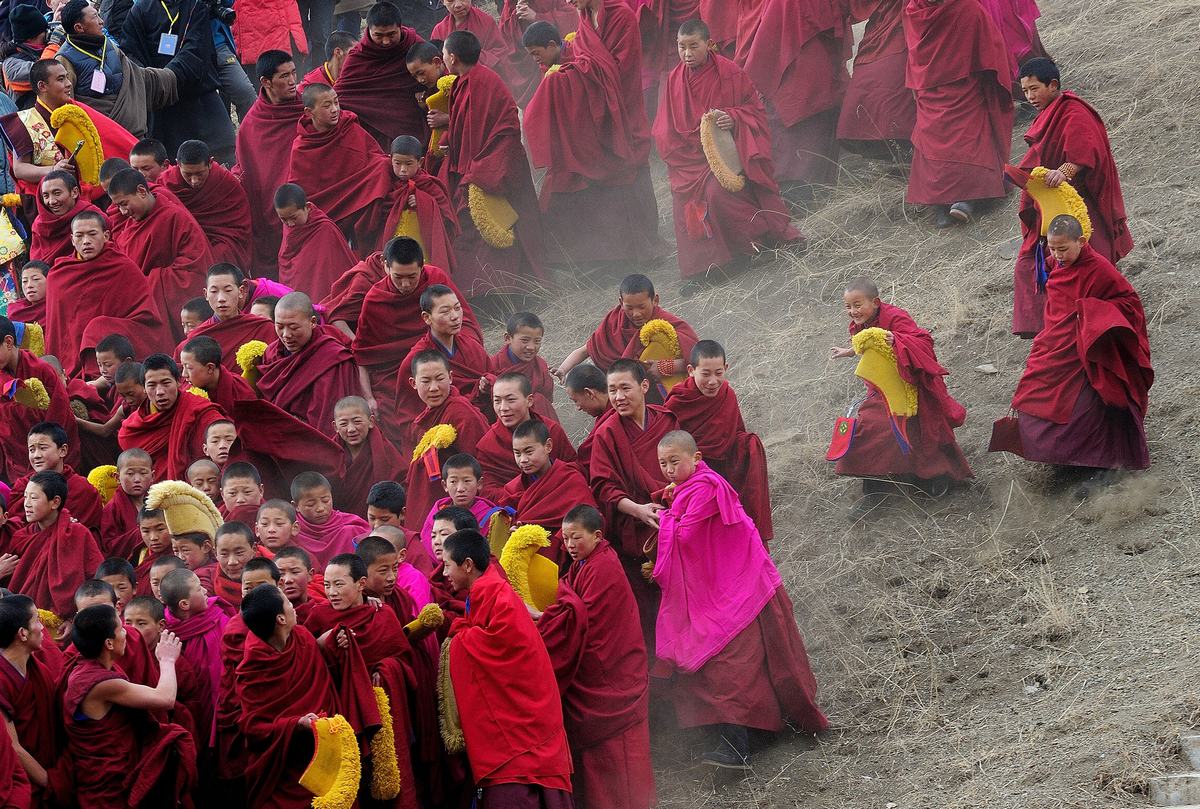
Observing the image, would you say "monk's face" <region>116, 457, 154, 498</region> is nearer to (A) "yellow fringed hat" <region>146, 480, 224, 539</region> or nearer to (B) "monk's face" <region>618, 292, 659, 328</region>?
(A) "yellow fringed hat" <region>146, 480, 224, 539</region>

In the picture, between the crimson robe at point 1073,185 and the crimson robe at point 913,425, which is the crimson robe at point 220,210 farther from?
the crimson robe at point 1073,185

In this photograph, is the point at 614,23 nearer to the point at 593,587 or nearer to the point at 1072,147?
the point at 1072,147

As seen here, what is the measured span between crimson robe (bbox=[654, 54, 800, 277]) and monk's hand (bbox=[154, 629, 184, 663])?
551cm

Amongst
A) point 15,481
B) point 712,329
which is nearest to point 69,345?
A: point 15,481

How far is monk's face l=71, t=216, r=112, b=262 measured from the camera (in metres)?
8.62

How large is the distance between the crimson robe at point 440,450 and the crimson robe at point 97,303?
211cm

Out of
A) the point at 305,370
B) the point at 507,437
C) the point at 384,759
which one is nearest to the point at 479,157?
the point at 305,370

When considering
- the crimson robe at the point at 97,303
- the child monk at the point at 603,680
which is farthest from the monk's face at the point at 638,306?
the crimson robe at the point at 97,303

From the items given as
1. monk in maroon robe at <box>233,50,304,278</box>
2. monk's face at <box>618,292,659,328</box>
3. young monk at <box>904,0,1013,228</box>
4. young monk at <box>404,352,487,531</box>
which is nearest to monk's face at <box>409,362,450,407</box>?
young monk at <box>404,352,487,531</box>

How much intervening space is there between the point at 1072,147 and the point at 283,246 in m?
4.64

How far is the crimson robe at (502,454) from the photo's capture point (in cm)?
694

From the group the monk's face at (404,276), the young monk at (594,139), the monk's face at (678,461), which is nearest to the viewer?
the monk's face at (678,461)

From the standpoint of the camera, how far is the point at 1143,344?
6824mm

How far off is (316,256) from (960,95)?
4.08 m
